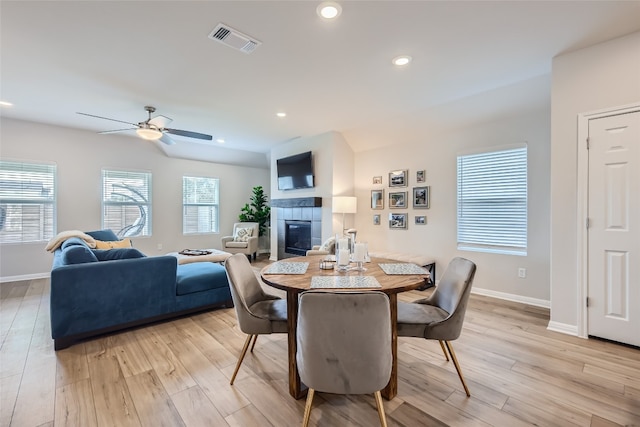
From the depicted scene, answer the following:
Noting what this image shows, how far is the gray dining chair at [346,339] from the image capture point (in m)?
1.26

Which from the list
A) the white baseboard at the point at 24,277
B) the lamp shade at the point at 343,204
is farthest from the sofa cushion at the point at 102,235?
the lamp shade at the point at 343,204

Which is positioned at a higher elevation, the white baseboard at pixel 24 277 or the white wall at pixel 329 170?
the white wall at pixel 329 170

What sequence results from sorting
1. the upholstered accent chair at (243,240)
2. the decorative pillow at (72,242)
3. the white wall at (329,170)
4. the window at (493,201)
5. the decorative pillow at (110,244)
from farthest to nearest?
the upholstered accent chair at (243,240)
the white wall at (329,170)
the decorative pillow at (110,244)
the window at (493,201)
the decorative pillow at (72,242)

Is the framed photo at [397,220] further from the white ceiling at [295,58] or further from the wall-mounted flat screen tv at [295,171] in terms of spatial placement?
the wall-mounted flat screen tv at [295,171]

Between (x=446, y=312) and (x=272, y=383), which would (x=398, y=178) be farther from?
(x=272, y=383)

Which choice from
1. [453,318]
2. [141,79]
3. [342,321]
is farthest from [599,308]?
[141,79]

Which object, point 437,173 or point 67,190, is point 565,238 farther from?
point 67,190

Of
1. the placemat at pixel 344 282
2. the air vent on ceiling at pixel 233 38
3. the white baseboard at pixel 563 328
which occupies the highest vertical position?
the air vent on ceiling at pixel 233 38

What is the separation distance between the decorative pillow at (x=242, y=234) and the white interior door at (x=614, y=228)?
586 centimetres

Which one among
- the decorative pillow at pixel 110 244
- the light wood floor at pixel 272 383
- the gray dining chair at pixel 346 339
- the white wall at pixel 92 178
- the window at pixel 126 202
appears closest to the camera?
the gray dining chair at pixel 346 339

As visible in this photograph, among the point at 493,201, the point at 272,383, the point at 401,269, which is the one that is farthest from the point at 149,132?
the point at 493,201

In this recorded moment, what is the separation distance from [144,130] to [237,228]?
3.45 metres

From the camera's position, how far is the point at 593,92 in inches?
98.5

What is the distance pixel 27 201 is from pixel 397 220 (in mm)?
6292
